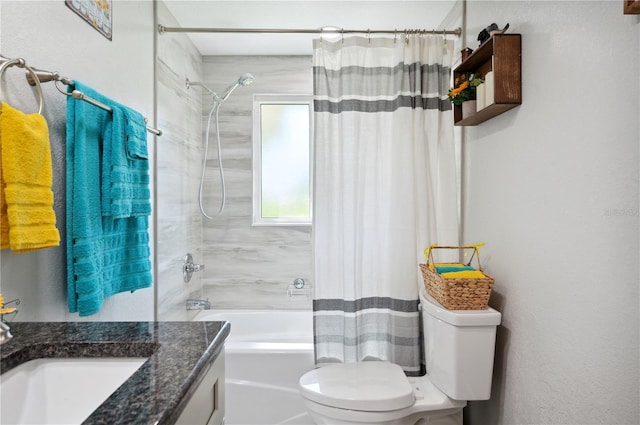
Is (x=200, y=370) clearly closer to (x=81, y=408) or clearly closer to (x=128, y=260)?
(x=81, y=408)

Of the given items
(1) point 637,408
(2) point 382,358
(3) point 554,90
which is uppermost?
(3) point 554,90

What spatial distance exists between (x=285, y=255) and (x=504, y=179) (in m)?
1.81

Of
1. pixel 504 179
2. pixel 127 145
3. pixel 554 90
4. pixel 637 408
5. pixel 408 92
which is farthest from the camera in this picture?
pixel 408 92

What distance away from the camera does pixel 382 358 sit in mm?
2023

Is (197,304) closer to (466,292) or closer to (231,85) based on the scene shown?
(231,85)

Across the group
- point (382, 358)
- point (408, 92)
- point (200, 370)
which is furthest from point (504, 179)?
point (200, 370)

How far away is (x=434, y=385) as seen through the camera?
1696 millimetres

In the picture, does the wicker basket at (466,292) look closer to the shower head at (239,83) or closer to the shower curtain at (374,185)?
the shower curtain at (374,185)

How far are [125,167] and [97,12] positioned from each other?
0.67 metres

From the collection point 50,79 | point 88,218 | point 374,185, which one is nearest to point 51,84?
point 50,79

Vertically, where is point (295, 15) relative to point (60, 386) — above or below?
above

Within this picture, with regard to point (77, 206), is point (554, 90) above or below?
above

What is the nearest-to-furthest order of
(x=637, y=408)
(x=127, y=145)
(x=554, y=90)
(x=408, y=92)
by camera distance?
(x=637, y=408), (x=554, y=90), (x=127, y=145), (x=408, y=92)

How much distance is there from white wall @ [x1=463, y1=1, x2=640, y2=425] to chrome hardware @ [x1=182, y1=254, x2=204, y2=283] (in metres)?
1.96
